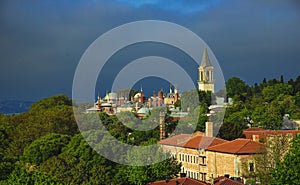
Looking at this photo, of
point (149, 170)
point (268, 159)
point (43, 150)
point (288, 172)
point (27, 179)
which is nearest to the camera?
point (288, 172)

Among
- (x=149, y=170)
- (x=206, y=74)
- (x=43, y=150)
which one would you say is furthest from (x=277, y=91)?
(x=149, y=170)

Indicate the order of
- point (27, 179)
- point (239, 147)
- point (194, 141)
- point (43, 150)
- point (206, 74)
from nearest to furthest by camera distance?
point (27, 179)
point (239, 147)
point (43, 150)
point (194, 141)
point (206, 74)

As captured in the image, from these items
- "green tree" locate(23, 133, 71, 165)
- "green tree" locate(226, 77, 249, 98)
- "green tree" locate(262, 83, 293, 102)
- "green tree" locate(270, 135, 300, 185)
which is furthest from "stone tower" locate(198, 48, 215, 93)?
"green tree" locate(270, 135, 300, 185)

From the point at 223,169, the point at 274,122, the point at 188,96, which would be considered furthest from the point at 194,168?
the point at 188,96

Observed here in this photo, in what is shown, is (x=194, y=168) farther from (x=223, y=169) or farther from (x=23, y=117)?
(x=23, y=117)

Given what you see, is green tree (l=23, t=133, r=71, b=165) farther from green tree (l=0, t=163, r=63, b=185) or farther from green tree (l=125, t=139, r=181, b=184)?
green tree (l=0, t=163, r=63, b=185)

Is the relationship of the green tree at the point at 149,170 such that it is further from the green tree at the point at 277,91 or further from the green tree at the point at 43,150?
the green tree at the point at 277,91

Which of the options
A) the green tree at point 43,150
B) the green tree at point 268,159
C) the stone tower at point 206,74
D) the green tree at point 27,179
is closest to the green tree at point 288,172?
the green tree at point 268,159

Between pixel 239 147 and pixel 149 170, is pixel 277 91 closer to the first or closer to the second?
pixel 239 147

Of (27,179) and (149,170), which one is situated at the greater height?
(27,179)
